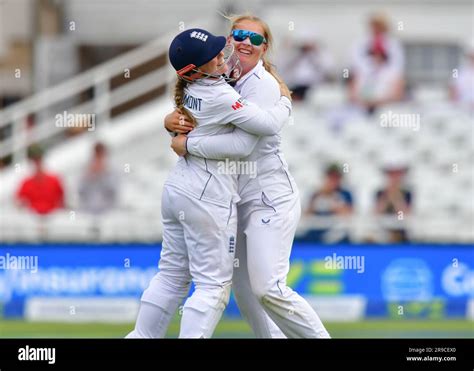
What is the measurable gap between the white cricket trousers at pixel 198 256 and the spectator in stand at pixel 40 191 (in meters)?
8.13

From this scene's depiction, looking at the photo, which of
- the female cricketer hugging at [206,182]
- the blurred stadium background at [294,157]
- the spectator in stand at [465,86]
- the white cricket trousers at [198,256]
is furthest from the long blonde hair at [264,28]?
the spectator in stand at [465,86]

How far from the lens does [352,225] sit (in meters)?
Result: 15.6

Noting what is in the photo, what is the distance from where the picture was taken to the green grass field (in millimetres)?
12984

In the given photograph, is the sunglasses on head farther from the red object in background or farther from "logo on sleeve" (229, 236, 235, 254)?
the red object in background

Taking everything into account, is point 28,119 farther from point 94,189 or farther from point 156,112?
point 94,189

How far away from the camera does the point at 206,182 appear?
821 cm

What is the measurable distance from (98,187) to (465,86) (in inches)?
223

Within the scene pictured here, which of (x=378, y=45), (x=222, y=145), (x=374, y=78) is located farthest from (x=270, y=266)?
(x=374, y=78)

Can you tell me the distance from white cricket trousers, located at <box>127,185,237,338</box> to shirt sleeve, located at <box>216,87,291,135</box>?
519mm

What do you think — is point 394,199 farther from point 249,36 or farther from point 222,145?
point 222,145

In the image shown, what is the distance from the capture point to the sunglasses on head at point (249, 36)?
331 inches

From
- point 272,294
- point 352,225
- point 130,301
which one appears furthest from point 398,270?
point 272,294

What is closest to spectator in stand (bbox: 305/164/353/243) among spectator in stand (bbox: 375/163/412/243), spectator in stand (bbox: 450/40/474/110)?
spectator in stand (bbox: 375/163/412/243)
